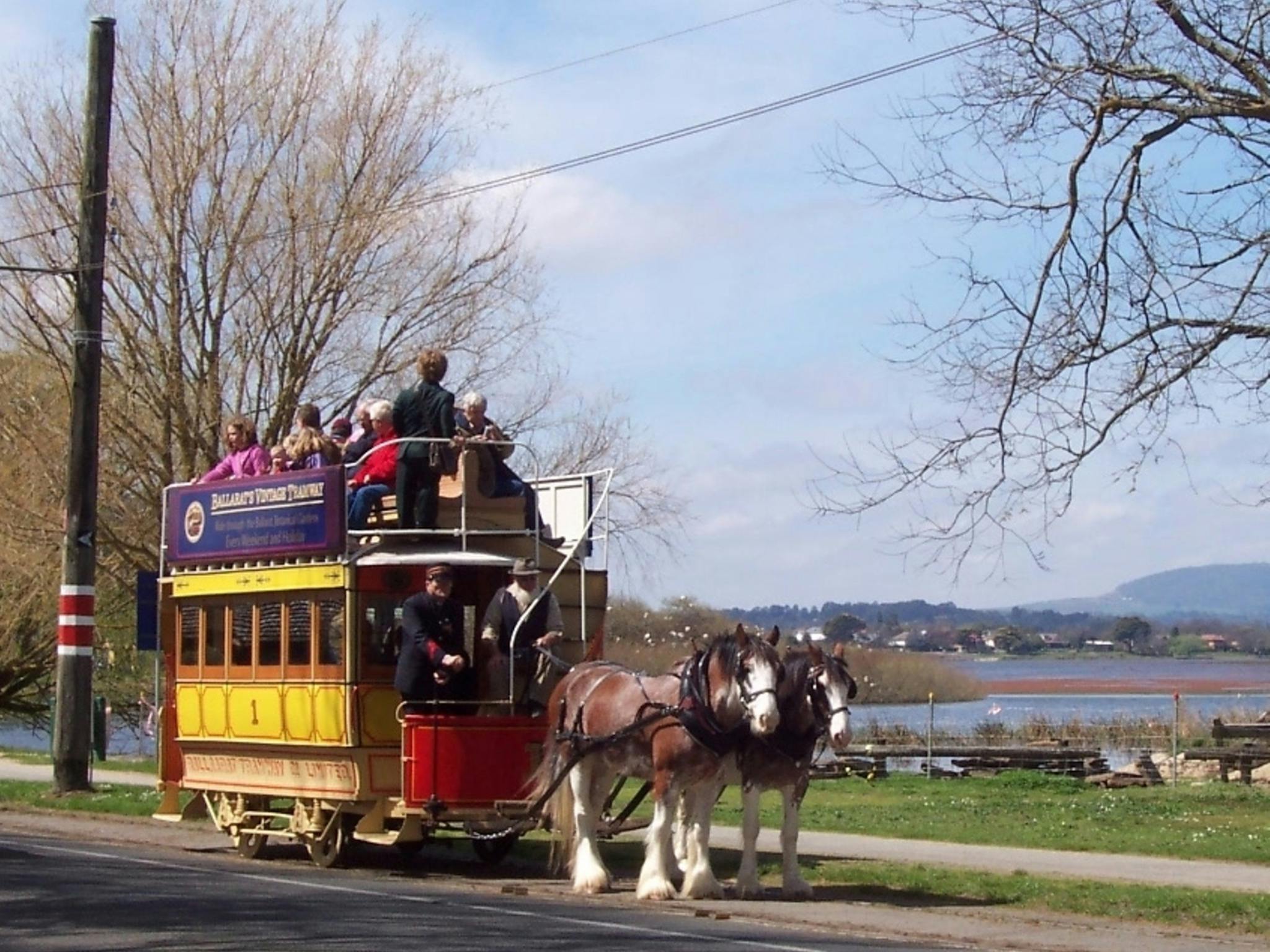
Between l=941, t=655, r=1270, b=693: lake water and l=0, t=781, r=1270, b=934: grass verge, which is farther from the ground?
l=941, t=655, r=1270, b=693: lake water

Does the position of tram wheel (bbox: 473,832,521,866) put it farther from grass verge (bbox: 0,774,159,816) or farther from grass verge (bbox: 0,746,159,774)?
grass verge (bbox: 0,746,159,774)

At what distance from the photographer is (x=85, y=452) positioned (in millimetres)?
25547

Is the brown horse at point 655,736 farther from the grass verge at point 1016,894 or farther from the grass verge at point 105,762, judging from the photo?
the grass verge at point 105,762

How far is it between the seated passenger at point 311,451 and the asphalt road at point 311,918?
3.52 meters

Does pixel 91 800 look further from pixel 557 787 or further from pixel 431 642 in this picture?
pixel 557 787

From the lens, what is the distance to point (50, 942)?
41.0 ft

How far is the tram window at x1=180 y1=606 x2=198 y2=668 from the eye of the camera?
19672mm

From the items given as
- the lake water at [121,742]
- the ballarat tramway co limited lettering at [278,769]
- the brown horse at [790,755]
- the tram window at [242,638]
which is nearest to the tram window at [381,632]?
the ballarat tramway co limited lettering at [278,769]

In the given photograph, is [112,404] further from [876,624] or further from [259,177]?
[876,624]

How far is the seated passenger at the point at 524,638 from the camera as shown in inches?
673

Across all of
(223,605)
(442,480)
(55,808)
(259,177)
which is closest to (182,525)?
(223,605)

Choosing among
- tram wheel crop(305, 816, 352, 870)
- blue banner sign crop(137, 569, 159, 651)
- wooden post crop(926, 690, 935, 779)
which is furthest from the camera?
wooden post crop(926, 690, 935, 779)

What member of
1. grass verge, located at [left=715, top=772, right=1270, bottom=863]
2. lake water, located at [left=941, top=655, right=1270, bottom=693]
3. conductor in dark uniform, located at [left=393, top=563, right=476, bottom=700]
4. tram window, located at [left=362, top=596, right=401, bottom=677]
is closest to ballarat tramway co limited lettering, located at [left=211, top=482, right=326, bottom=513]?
tram window, located at [left=362, top=596, right=401, bottom=677]

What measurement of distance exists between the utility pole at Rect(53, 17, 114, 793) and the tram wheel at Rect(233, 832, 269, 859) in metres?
7.02
